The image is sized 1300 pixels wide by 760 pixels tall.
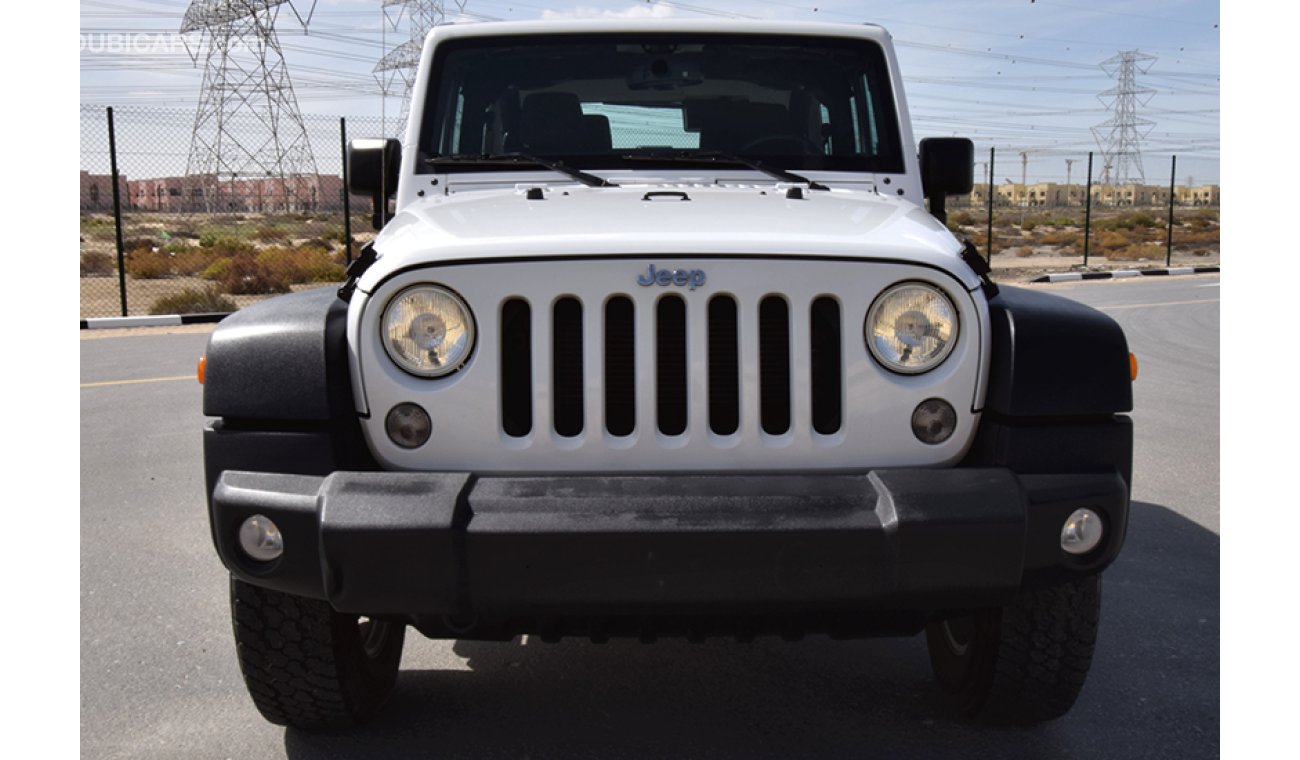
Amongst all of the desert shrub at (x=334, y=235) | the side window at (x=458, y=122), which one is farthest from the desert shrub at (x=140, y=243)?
the side window at (x=458, y=122)

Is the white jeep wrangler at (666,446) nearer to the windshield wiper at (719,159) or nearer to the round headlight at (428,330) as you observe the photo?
the round headlight at (428,330)

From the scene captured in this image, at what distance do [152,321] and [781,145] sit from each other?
39.6 ft

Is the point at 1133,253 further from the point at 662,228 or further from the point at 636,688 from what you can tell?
the point at 662,228

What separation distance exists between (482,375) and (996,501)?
112 centimetres

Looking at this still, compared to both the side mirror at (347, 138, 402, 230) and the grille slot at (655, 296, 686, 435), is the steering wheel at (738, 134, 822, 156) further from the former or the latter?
the grille slot at (655, 296, 686, 435)

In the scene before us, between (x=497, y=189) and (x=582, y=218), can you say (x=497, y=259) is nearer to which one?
(x=582, y=218)

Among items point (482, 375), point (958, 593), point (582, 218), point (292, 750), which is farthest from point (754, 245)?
point (292, 750)

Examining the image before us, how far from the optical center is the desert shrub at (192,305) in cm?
1578

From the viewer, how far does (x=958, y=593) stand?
248 centimetres

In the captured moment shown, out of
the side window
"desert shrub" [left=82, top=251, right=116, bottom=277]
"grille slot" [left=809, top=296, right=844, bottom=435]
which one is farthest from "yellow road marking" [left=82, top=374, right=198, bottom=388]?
"desert shrub" [left=82, top=251, right=116, bottom=277]

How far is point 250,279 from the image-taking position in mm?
19922

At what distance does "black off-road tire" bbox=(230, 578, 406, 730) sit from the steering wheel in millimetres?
2059

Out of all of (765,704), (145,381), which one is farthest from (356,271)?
(145,381)

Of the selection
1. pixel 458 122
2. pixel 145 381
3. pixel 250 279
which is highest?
pixel 458 122
